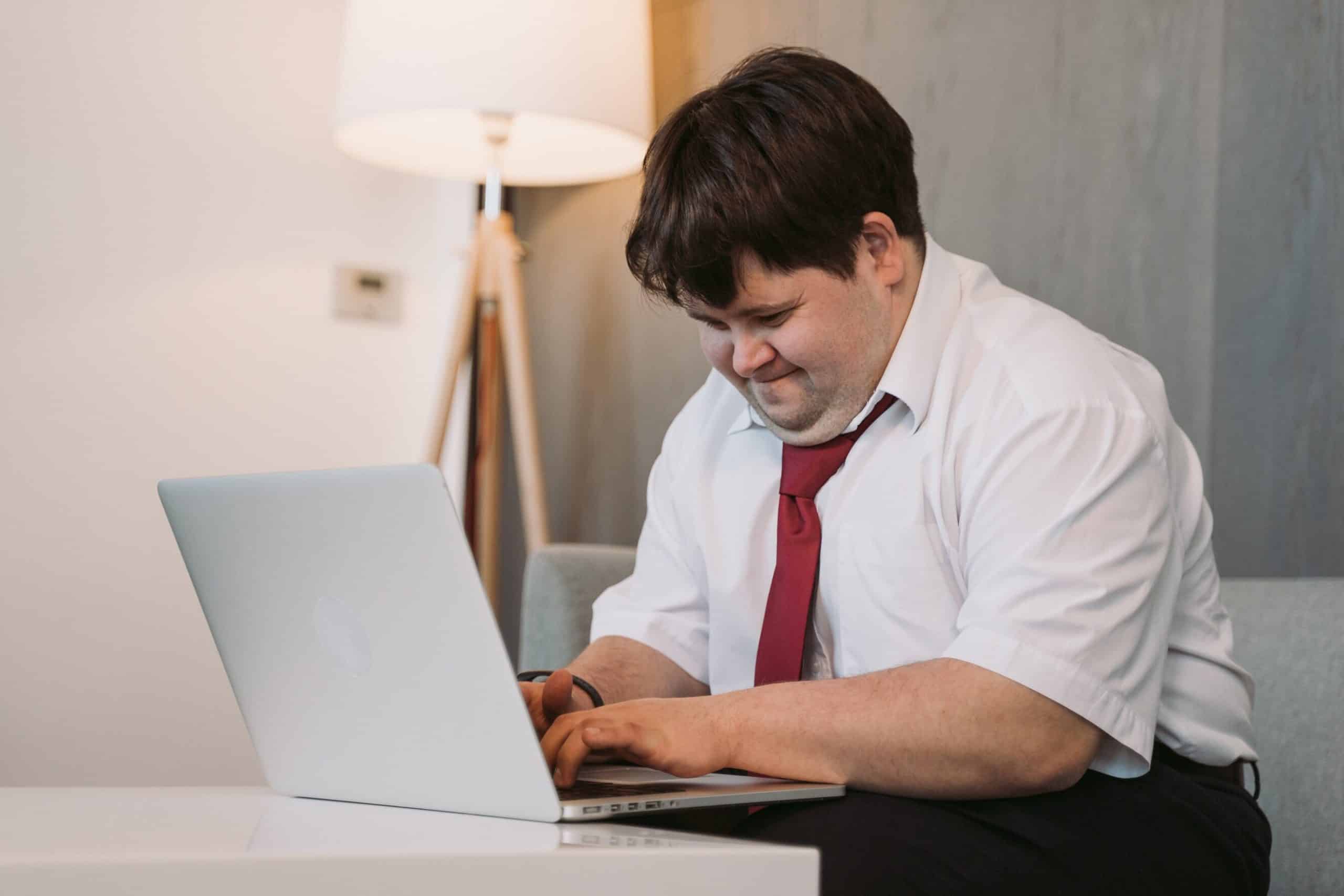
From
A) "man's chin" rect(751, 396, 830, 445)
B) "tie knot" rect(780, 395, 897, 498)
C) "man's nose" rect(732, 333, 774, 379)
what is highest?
"man's nose" rect(732, 333, 774, 379)

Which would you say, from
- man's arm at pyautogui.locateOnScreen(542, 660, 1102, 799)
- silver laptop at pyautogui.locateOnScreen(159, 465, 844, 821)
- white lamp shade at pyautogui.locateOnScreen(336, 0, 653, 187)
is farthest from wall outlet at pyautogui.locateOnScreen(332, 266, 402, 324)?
man's arm at pyautogui.locateOnScreen(542, 660, 1102, 799)

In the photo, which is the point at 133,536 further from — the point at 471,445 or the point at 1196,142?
the point at 1196,142

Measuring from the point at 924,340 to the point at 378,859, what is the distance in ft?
2.45

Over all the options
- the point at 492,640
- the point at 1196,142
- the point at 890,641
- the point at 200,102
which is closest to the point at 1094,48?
the point at 1196,142

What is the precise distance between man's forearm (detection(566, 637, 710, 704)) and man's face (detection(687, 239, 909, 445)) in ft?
1.00

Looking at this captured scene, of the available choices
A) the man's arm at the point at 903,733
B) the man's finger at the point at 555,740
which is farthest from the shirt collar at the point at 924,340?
the man's finger at the point at 555,740

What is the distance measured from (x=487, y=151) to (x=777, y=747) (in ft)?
5.56

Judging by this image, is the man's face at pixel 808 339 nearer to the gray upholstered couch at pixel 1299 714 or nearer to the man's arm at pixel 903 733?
the man's arm at pixel 903 733

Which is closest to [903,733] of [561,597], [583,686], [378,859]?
[583,686]

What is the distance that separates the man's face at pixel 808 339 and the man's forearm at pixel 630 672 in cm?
30

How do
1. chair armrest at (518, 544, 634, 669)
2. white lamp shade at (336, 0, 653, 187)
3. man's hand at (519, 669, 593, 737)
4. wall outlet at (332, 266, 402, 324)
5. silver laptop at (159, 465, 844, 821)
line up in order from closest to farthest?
1. silver laptop at (159, 465, 844, 821)
2. man's hand at (519, 669, 593, 737)
3. chair armrest at (518, 544, 634, 669)
4. white lamp shade at (336, 0, 653, 187)
5. wall outlet at (332, 266, 402, 324)

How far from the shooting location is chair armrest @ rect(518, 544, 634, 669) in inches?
69.9

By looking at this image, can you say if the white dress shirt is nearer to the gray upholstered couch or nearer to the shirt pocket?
the shirt pocket

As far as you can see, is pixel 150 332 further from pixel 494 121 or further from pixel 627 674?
pixel 627 674
